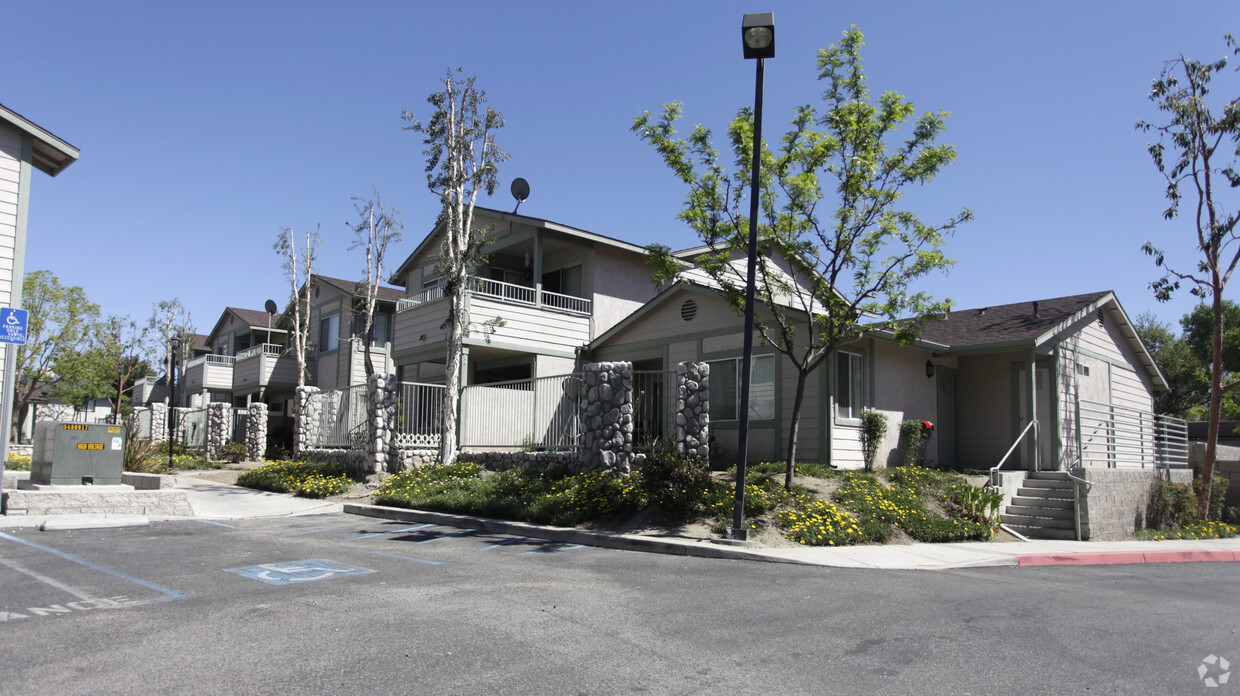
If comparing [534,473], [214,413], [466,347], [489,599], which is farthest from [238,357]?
[489,599]

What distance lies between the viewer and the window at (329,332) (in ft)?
111

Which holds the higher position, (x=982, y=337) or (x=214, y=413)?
(x=982, y=337)

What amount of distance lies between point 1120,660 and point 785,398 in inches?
462

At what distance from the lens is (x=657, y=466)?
12359 millimetres

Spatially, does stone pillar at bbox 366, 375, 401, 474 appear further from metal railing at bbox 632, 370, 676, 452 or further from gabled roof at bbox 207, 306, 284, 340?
gabled roof at bbox 207, 306, 284, 340

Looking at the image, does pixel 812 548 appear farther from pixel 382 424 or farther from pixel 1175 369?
pixel 1175 369

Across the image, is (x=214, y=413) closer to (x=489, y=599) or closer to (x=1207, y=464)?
(x=489, y=599)

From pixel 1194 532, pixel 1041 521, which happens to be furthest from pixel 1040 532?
pixel 1194 532

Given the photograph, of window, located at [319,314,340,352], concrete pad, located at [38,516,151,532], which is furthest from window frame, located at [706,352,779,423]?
window, located at [319,314,340,352]

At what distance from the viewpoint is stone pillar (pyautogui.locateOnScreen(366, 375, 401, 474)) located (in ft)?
60.2

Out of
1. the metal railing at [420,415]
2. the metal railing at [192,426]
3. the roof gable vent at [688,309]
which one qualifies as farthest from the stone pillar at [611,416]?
the metal railing at [192,426]

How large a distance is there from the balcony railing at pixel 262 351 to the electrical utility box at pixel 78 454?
21.1 meters

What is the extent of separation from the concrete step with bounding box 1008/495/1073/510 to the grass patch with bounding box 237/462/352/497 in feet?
46.1

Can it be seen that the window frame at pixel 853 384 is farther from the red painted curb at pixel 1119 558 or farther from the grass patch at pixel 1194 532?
the grass patch at pixel 1194 532
